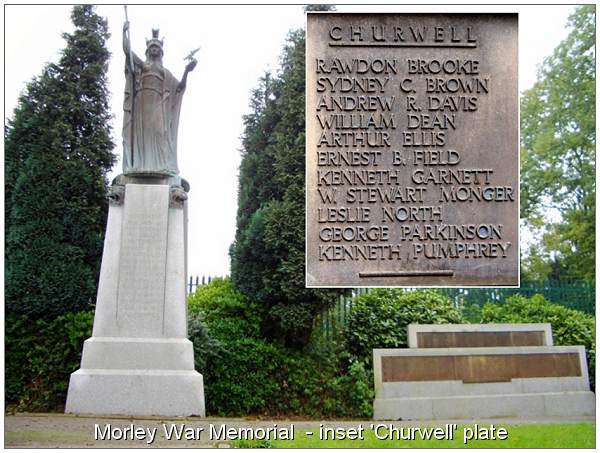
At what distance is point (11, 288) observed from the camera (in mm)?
11609

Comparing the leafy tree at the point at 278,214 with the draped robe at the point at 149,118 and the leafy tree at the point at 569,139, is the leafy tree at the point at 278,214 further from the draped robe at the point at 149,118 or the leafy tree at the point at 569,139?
the leafy tree at the point at 569,139

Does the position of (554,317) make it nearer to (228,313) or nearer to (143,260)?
(228,313)

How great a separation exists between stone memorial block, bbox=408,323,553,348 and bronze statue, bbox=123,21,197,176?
16.7ft


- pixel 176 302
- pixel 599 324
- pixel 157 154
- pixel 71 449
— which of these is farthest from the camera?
pixel 157 154

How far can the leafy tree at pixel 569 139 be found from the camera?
1093 cm

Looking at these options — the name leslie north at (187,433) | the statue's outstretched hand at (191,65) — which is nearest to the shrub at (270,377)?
the name leslie north at (187,433)

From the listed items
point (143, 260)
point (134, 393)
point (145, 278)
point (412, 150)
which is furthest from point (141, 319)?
point (412, 150)

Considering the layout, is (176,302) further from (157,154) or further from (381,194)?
(381,194)

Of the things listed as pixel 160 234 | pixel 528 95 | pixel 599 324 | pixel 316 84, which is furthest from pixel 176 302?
pixel 528 95

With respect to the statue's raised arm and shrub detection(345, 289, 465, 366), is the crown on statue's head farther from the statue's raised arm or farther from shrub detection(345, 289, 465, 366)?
shrub detection(345, 289, 465, 366)

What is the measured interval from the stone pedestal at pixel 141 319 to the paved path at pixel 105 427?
371 millimetres

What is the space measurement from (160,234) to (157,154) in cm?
145

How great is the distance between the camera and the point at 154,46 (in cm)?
1102

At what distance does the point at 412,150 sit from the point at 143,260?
4593mm
